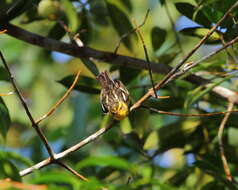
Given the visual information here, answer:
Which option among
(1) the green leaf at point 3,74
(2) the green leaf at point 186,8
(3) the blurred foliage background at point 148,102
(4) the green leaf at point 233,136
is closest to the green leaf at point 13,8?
(3) the blurred foliage background at point 148,102

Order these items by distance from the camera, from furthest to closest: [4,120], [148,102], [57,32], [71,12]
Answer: [57,32] → [148,102] → [71,12] → [4,120]

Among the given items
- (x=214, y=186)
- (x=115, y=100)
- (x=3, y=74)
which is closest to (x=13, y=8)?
(x=3, y=74)

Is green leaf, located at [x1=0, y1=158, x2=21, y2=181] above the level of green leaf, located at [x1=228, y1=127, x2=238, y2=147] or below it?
above

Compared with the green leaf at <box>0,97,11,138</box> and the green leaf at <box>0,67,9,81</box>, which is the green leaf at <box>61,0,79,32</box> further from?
the green leaf at <box>0,97,11,138</box>

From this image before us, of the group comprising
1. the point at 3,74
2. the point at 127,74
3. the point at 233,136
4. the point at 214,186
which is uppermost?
the point at 3,74

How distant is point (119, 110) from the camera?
A: 136 cm

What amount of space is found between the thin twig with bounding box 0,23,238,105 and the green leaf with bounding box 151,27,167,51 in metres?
0.26

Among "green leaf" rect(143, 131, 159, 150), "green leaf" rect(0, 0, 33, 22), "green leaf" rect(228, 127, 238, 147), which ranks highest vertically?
"green leaf" rect(0, 0, 33, 22)

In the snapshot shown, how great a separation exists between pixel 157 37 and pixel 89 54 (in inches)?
14.9

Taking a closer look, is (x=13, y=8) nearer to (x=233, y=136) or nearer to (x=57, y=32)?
(x=57, y=32)

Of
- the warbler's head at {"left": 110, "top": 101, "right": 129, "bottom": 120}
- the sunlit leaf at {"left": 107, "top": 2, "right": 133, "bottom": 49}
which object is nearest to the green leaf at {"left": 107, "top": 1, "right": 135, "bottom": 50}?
the sunlit leaf at {"left": 107, "top": 2, "right": 133, "bottom": 49}

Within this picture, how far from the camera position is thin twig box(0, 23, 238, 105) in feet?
5.26

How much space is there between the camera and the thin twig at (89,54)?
5.26 feet

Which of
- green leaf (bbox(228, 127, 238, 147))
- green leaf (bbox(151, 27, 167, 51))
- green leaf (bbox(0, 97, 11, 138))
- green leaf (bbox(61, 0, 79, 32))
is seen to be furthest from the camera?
green leaf (bbox(228, 127, 238, 147))
